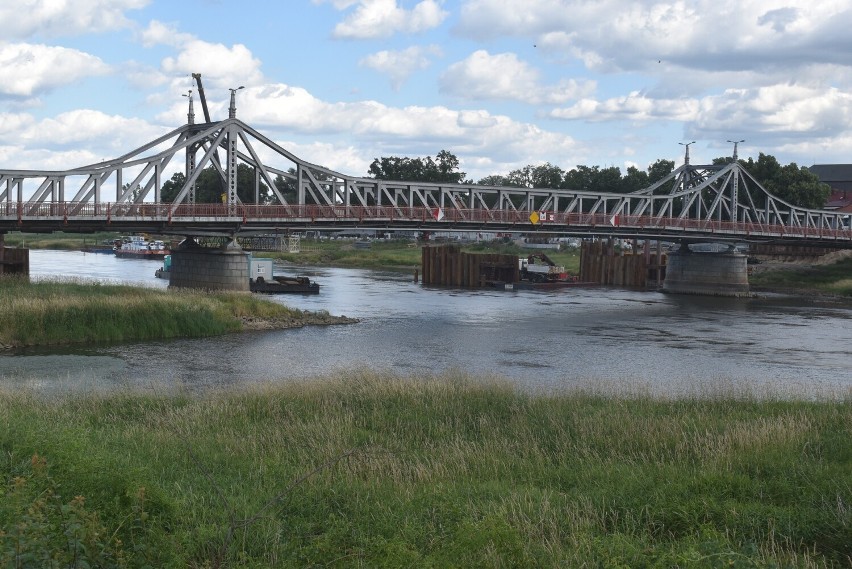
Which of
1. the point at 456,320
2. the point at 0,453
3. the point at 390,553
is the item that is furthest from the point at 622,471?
the point at 456,320

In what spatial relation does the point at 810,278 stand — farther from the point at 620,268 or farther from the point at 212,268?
the point at 212,268

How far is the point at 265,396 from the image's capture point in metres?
23.8

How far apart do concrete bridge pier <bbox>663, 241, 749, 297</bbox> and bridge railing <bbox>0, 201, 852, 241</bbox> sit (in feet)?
9.77

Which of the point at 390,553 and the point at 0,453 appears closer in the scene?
the point at 390,553

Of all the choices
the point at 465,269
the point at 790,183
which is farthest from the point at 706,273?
the point at 790,183

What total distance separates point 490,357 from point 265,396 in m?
23.0

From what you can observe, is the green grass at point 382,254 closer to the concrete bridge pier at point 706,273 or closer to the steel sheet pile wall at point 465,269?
the steel sheet pile wall at point 465,269

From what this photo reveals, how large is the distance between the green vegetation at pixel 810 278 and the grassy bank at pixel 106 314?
68913 millimetres

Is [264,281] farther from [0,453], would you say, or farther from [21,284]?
[0,453]

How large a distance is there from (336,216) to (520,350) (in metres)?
25.9

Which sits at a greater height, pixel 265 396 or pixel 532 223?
pixel 532 223

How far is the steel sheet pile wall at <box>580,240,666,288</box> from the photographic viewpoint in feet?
374

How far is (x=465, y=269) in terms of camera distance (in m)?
108

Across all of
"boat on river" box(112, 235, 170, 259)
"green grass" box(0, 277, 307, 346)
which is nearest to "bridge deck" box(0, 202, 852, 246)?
"green grass" box(0, 277, 307, 346)
